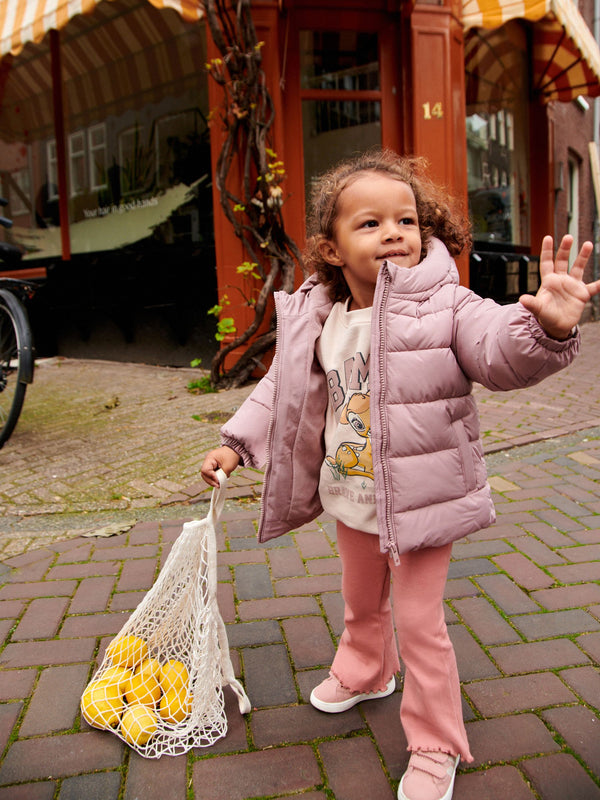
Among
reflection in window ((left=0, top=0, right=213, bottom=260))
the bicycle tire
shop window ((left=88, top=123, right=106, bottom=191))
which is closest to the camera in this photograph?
the bicycle tire

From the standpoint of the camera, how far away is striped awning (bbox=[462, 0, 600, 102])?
5941mm

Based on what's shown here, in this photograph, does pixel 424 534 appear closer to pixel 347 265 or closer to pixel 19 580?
pixel 347 265

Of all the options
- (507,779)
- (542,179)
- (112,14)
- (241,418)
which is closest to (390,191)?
(241,418)

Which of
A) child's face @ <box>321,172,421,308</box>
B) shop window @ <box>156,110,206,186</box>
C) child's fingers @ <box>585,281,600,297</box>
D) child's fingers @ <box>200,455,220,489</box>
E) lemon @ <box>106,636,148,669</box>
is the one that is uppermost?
shop window @ <box>156,110,206,186</box>

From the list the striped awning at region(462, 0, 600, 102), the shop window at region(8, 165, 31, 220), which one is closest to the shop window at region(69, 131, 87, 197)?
the shop window at region(8, 165, 31, 220)

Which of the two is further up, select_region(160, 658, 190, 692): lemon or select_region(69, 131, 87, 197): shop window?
select_region(69, 131, 87, 197): shop window

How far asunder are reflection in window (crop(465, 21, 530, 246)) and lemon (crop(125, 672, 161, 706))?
6296 millimetres

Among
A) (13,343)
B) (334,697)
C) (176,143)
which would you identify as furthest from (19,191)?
(334,697)

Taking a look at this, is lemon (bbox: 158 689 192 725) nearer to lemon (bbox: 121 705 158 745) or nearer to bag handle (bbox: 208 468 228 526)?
lemon (bbox: 121 705 158 745)

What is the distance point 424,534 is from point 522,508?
5.92 ft

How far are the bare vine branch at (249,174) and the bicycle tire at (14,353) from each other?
1.70m

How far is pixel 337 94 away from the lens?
6094 millimetres

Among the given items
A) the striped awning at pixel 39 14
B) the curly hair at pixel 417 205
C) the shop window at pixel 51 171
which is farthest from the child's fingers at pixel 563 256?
the shop window at pixel 51 171

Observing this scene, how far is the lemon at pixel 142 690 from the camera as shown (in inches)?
73.7
